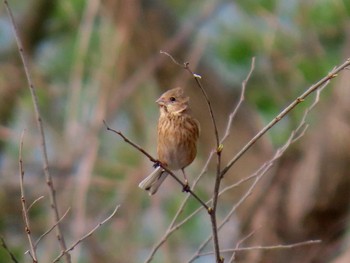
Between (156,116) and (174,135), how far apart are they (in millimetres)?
4309

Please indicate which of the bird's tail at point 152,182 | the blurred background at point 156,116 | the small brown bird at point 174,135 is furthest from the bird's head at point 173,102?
the blurred background at point 156,116

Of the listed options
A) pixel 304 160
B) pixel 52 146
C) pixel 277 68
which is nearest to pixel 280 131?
pixel 277 68

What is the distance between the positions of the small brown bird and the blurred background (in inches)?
88.3

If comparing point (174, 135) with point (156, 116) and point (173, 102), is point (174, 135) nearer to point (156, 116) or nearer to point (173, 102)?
point (173, 102)

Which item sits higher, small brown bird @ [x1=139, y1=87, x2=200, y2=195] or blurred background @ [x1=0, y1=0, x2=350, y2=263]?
blurred background @ [x1=0, y1=0, x2=350, y2=263]

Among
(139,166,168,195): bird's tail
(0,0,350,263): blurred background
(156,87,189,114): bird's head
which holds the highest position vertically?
(0,0,350,263): blurred background

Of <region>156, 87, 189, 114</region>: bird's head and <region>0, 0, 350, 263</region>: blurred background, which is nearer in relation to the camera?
<region>156, 87, 189, 114</region>: bird's head

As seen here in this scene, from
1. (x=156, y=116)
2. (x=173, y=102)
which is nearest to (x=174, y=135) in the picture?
(x=173, y=102)

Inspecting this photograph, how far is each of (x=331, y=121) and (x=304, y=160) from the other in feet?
1.07

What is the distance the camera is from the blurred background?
7074 mm

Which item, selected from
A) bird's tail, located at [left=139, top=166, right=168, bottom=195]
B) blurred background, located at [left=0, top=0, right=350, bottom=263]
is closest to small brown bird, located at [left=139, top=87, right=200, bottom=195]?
bird's tail, located at [left=139, top=166, right=168, bottom=195]

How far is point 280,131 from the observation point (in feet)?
26.9

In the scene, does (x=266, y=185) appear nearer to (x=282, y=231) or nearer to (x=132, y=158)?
(x=282, y=231)

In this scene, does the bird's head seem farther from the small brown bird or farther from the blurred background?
the blurred background
